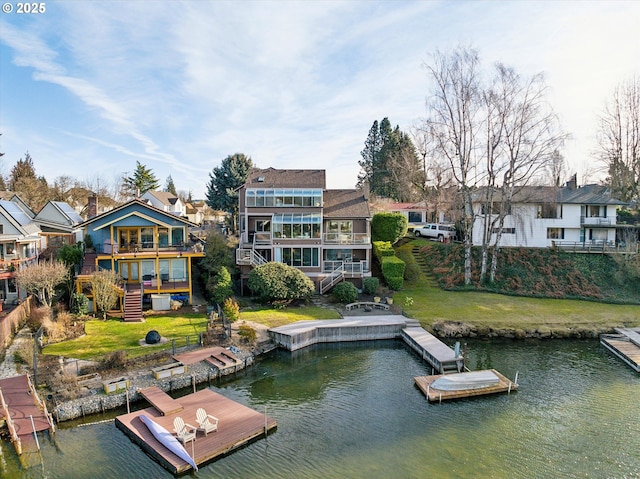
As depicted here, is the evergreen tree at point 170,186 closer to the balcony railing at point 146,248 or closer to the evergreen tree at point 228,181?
the evergreen tree at point 228,181

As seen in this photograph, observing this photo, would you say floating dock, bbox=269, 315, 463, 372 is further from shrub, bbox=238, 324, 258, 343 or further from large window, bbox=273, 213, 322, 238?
large window, bbox=273, 213, 322, 238

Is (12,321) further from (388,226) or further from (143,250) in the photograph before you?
(388,226)

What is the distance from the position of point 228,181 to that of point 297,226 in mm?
19094

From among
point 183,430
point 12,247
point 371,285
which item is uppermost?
point 12,247

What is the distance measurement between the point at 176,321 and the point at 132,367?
6.26m

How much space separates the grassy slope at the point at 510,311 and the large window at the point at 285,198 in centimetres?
996

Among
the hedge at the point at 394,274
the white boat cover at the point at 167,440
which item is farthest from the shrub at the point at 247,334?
the hedge at the point at 394,274

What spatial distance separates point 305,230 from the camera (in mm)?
32219

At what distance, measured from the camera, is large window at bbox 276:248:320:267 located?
3225cm

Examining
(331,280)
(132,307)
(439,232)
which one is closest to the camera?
(132,307)

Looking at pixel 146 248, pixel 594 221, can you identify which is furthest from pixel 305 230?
pixel 594 221

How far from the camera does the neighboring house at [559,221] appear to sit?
37.0 metres

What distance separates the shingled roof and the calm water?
49.8 feet

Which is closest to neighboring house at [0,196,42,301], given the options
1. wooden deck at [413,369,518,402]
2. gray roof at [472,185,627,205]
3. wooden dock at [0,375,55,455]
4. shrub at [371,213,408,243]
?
wooden dock at [0,375,55,455]
